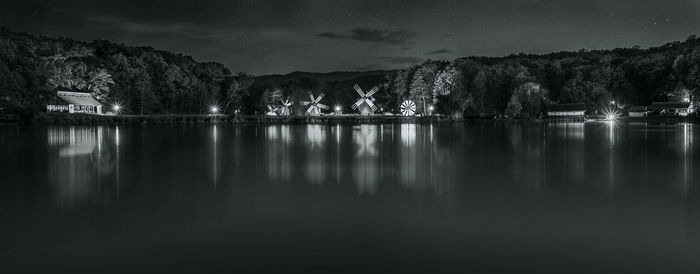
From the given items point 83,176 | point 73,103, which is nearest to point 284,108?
point 73,103

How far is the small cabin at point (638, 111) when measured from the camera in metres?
72.8

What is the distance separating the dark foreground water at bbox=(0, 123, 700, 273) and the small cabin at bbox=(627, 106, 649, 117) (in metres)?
65.1

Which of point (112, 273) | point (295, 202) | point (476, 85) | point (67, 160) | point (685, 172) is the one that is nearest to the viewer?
point (112, 273)

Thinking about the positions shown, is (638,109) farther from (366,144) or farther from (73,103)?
(73,103)

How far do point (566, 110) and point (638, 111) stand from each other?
11.0 meters

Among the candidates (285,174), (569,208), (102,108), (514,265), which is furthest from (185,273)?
(102,108)

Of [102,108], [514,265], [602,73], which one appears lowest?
[514,265]

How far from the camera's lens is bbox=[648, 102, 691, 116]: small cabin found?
222ft

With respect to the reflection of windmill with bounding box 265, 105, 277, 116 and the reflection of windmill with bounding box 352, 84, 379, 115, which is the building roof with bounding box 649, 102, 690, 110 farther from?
the reflection of windmill with bounding box 265, 105, 277, 116

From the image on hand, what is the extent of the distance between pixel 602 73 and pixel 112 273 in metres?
79.5

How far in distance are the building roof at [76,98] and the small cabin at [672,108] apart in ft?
227

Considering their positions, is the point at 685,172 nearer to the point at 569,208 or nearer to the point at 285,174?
the point at 569,208

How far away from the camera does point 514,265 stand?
579 centimetres

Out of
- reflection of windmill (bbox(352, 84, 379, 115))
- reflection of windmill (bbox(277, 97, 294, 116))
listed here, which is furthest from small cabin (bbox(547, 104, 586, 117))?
reflection of windmill (bbox(277, 97, 294, 116))
